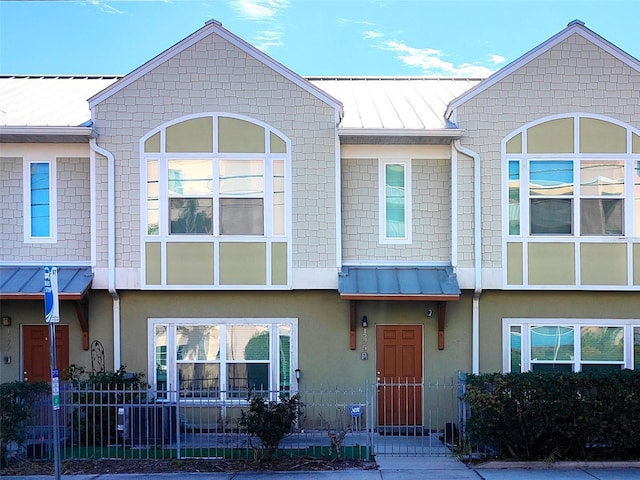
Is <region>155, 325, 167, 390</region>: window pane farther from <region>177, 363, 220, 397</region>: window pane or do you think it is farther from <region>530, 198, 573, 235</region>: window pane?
<region>530, 198, 573, 235</region>: window pane

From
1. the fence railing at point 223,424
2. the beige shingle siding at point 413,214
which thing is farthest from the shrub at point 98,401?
the beige shingle siding at point 413,214

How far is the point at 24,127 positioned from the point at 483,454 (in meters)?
10.1

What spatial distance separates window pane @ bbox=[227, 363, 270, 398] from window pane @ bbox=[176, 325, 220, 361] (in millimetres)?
422

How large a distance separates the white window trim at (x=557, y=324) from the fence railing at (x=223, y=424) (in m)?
1.24

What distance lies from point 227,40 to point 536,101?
6123 mm

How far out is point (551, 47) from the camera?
12.6 m

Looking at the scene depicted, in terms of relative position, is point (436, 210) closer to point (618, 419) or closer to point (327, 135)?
point (327, 135)

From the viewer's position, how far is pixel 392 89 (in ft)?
53.3

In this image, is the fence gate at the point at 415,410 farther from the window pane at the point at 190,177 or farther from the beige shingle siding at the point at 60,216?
the beige shingle siding at the point at 60,216

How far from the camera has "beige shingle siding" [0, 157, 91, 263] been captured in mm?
12781

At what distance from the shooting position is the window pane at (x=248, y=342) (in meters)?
12.9

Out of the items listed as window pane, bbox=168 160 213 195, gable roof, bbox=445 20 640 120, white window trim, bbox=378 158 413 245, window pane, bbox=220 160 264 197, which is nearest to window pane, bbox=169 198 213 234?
window pane, bbox=168 160 213 195

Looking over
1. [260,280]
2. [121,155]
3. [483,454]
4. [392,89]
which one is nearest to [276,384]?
[260,280]

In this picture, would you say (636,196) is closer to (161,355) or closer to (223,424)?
(223,424)
